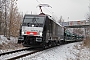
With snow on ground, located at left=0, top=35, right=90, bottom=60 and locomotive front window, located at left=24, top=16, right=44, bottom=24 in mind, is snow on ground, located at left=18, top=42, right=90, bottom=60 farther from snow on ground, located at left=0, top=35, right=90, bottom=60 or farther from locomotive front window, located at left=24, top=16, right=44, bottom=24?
locomotive front window, located at left=24, top=16, right=44, bottom=24

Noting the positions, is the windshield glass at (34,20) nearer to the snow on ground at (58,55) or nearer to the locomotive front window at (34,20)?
the locomotive front window at (34,20)

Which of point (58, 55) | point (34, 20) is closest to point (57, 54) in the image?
point (58, 55)

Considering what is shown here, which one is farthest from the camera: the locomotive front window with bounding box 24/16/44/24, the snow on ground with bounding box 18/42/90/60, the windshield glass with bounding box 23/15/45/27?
the locomotive front window with bounding box 24/16/44/24

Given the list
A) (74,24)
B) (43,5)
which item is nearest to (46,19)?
(43,5)

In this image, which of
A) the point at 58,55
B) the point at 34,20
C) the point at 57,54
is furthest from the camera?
the point at 34,20

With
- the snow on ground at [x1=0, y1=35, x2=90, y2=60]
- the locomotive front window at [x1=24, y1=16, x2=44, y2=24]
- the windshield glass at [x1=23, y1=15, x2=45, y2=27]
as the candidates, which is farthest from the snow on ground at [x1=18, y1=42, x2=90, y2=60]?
the locomotive front window at [x1=24, y1=16, x2=44, y2=24]

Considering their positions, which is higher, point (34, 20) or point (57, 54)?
point (34, 20)

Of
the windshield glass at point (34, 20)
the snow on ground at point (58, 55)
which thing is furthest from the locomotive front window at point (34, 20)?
the snow on ground at point (58, 55)

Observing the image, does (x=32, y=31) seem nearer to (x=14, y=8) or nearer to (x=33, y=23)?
(x=33, y=23)

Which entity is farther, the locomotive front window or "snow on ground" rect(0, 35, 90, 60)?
the locomotive front window

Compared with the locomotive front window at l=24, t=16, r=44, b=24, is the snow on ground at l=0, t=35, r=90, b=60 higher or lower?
lower

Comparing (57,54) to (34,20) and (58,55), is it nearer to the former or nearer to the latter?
(58,55)

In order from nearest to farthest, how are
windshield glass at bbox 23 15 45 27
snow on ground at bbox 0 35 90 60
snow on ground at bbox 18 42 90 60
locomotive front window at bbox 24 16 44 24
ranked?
snow on ground at bbox 18 42 90 60 → snow on ground at bbox 0 35 90 60 → windshield glass at bbox 23 15 45 27 → locomotive front window at bbox 24 16 44 24

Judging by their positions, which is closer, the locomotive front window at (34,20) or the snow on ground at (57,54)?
the snow on ground at (57,54)
